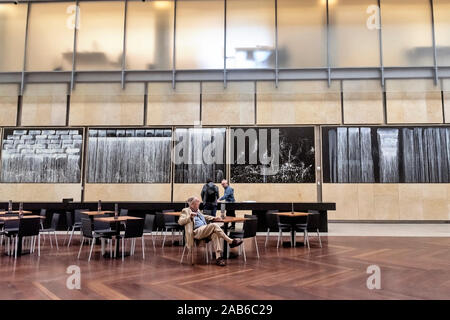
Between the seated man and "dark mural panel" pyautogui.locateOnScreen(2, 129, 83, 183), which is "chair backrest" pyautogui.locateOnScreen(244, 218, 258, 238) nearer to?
the seated man

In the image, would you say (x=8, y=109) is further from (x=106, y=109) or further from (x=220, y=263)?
(x=220, y=263)

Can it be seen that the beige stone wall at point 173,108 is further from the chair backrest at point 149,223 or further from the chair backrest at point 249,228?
the chair backrest at point 249,228

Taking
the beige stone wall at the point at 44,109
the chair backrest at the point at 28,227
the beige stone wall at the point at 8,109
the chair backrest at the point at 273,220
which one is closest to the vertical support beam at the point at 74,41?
the beige stone wall at the point at 44,109

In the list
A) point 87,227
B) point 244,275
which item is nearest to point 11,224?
point 87,227

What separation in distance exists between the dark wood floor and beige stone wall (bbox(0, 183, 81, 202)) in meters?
5.12

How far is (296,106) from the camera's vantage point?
35.0ft

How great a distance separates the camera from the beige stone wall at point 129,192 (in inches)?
416

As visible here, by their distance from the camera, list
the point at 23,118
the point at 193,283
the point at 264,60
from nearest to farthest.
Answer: the point at 193,283, the point at 264,60, the point at 23,118

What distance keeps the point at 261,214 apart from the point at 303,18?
6497mm

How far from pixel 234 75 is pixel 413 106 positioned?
19.3ft

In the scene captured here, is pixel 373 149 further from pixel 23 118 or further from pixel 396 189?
pixel 23 118
